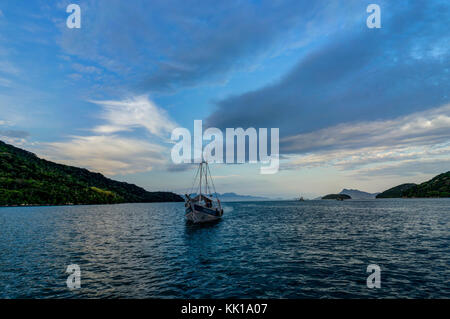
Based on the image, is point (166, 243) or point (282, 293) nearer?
A: point (282, 293)

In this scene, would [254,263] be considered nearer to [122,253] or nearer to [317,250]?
[317,250]

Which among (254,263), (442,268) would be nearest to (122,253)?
(254,263)

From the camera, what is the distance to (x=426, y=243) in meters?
31.2

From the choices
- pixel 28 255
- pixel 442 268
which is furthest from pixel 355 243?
pixel 28 255

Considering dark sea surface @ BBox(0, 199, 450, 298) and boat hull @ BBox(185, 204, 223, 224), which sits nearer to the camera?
dark sea surface @ BBox(0, 199, 450, 298)

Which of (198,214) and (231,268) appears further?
(198,214)

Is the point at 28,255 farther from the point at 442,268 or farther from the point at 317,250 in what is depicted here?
the point at 442,268

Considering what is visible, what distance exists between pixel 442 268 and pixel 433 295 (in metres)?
8.17

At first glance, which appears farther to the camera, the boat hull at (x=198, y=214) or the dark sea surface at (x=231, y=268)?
the boat hull at (x=198, y=214)

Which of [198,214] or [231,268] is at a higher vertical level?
[231,268]
